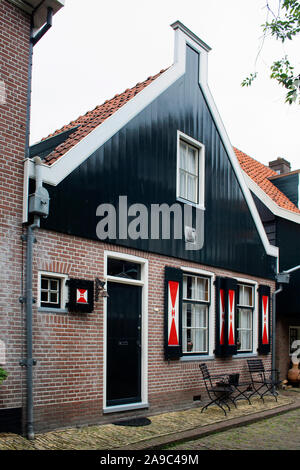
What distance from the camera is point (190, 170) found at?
1133cm

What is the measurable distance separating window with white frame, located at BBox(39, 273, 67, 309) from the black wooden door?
3.78 ft

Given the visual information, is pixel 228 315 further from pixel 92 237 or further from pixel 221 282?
pixel 92 237

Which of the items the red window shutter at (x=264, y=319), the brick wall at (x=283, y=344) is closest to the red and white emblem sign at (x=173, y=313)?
the red window shutter at (x=264, y=319)

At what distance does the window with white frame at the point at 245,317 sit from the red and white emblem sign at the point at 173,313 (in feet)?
9.82

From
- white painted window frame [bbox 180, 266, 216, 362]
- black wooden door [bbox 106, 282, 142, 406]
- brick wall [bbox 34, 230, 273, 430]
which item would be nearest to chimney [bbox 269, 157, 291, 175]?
white painted window frame [bbox 180, 266, 216, 362]

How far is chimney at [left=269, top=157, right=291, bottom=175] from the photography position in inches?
837

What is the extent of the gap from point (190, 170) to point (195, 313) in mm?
3220

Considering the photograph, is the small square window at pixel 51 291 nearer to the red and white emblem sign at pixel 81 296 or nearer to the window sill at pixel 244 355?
the red and white emblem sign at pixel 81 296

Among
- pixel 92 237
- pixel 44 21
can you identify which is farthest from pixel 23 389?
pixel 44 21

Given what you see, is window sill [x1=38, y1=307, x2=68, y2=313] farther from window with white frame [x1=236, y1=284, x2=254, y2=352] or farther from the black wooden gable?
window with white frame [x1=236, y1=284, x2=254, y2=352]

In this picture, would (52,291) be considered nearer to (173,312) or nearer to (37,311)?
(37,311)

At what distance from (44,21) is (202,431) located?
23.1 ft

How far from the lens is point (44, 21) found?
25.8ft

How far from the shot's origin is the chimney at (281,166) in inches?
837
